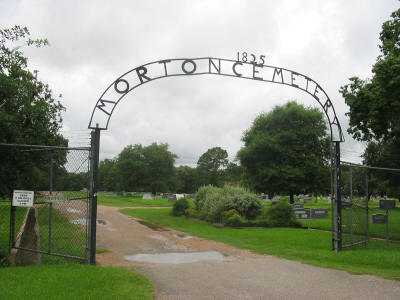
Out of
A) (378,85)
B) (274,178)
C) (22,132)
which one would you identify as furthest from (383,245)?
(274,178)

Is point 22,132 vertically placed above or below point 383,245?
above

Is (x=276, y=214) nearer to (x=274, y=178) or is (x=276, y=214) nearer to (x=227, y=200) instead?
(x=227, y=200)

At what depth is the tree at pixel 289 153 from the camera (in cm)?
5088

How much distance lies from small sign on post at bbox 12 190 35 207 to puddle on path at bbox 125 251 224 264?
3673 millimetres

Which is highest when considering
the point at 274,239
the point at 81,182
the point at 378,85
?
the point at 378,85

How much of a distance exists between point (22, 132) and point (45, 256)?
3227 mm

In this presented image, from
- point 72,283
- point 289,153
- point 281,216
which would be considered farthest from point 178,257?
point 289,153

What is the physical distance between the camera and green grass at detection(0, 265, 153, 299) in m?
8.77

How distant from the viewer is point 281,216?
28859 mm

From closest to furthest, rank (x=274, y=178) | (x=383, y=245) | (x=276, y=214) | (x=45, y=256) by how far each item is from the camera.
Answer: (x=45, y=256) < (x=383, y=245) < (x=276, y=214) < (x=274, y=178)

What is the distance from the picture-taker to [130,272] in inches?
450

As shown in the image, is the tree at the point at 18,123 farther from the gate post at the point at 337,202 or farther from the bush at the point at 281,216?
the bush at the point at 281,216

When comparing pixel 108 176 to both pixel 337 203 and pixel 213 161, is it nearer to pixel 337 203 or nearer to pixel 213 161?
pixel 213 161

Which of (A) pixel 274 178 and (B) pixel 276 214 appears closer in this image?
(B) pixel 276 214
